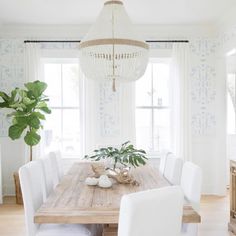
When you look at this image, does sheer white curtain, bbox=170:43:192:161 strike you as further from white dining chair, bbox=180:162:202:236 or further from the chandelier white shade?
white dining chair, bbox=180:162:202:236

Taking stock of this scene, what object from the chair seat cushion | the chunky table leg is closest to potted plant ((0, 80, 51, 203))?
the chunky table leg

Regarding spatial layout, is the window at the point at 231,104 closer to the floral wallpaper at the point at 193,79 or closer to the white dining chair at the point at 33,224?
the floral wallpaper at the point at 193,79

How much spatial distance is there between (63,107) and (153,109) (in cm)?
156

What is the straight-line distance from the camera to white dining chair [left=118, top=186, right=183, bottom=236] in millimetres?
1609

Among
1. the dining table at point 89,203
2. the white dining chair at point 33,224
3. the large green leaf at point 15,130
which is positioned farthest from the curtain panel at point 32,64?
the white dining chair at point 33,224

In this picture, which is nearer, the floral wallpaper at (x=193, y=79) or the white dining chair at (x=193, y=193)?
the white dining chair at (x=193, y=193)

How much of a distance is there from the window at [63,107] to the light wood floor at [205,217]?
125 centimetres

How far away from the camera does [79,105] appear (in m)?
5.28

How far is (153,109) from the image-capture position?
17.9 feet

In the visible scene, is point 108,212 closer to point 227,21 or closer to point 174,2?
point 174,2

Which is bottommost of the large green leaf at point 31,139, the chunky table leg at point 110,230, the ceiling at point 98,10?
the chunky table leg at point 110,230

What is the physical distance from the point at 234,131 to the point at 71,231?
4.52 meters

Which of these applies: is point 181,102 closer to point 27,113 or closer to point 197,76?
point 197,76

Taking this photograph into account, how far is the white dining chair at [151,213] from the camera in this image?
63.4 inches
